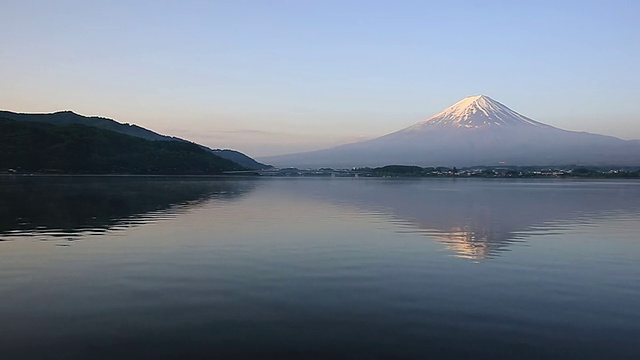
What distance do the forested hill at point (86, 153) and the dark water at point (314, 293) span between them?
83.8m

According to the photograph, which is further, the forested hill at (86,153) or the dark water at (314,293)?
the forested hill at (86,153)

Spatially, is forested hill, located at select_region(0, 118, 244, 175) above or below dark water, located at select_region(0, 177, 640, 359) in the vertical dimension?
above

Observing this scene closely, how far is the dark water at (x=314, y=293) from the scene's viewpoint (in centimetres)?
589

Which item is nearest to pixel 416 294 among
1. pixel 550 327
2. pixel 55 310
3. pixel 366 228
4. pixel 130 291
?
pixel 550 327

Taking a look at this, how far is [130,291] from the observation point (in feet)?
27.1

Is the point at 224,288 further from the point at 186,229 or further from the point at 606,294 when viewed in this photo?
the point at 186,229

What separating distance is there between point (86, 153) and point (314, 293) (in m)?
103

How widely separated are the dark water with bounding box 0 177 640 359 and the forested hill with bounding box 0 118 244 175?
83.8 meters

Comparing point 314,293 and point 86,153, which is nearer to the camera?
point 314,293

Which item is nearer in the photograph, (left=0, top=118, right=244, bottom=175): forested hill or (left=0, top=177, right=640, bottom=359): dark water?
(left=0, top=177, right=640, bottom=359): dark water

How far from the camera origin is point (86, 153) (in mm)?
100812

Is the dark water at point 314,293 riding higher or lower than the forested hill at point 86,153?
lower

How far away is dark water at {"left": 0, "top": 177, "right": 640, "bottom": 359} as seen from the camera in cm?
589

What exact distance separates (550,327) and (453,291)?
6.81 ft
